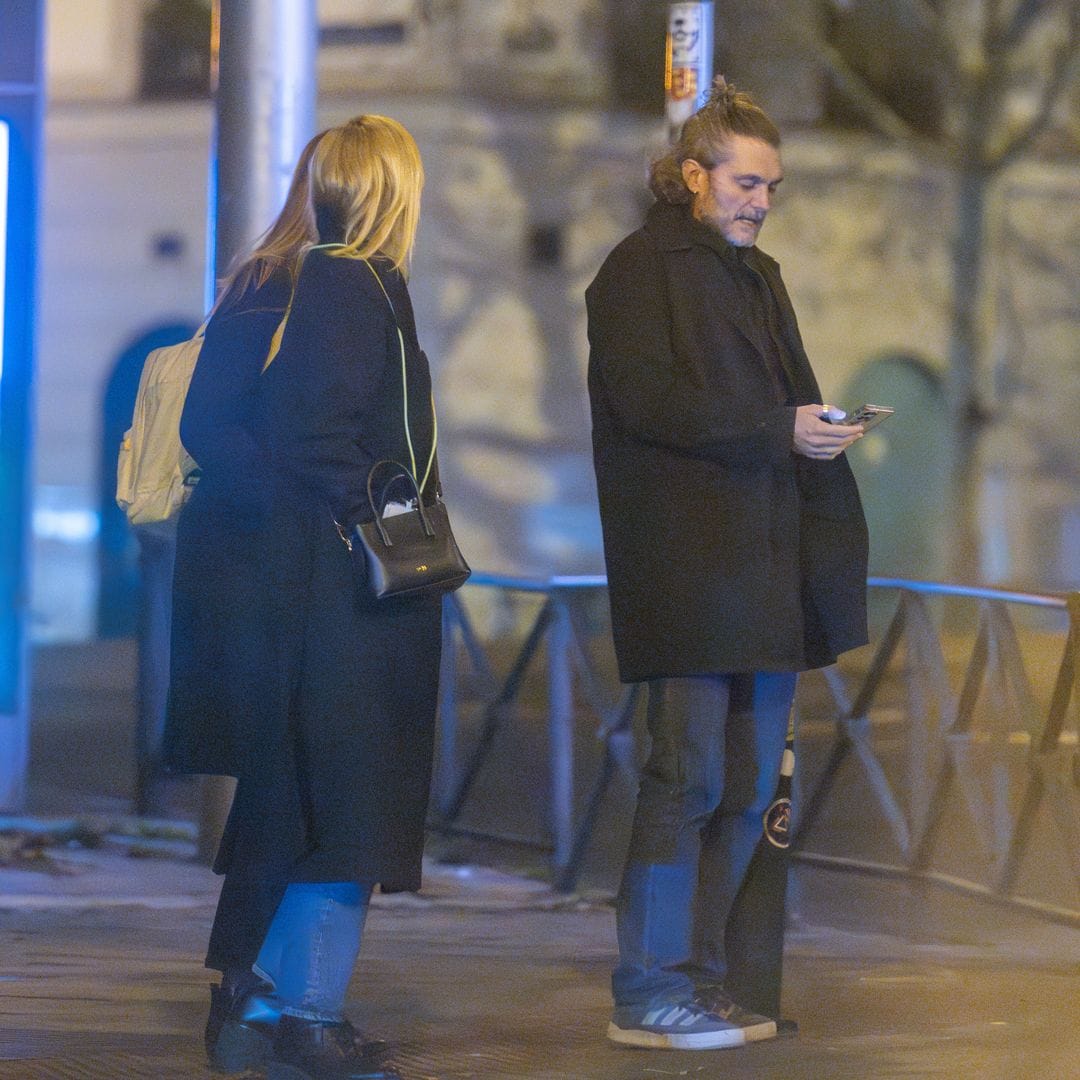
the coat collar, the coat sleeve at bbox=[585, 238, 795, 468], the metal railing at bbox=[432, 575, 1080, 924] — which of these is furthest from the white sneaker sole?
the metal railing at bbox=[432, 575, 1080, 924]

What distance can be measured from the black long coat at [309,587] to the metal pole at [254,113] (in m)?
2.48

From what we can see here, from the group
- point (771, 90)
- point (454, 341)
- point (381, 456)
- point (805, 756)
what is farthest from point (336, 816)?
point (771, 90)

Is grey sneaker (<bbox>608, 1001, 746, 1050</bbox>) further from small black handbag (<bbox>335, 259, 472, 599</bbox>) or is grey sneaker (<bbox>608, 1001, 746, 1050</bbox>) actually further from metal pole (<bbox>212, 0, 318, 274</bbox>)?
metal pole (<bbox>212, 0, 318, 274</bbox>)

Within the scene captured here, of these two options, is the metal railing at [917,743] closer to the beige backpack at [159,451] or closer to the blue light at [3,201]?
the blue light at [3,201]

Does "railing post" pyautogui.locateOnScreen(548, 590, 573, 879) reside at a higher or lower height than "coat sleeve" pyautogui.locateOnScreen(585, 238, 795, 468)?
lower

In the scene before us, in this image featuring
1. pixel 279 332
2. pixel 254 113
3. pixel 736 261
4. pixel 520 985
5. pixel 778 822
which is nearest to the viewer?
pixel 279 332

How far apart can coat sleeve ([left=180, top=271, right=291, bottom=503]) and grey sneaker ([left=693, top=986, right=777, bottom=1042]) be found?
1379 millimetres

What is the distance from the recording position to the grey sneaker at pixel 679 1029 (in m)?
4.15

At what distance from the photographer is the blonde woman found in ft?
12.5

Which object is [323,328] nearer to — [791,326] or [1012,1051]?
[791,326]

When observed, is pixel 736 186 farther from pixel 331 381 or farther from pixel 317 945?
pixel 317 945

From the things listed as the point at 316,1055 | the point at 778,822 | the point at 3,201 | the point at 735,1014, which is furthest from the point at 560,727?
the point at 316,1055

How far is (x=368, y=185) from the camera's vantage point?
12.6 ft

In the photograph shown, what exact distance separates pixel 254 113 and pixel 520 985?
2868mm
